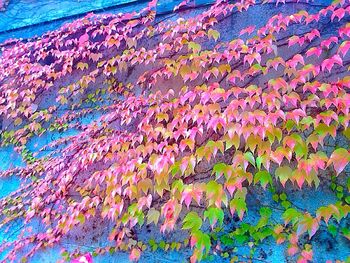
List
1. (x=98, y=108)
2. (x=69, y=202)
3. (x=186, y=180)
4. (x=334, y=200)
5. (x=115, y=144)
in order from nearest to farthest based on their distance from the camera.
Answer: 1. (x=334, y=200)
2. (x=186, y=180)
3. (x=115, y=144)
4. (x=69, y=202)
5. (x=98, y=108)

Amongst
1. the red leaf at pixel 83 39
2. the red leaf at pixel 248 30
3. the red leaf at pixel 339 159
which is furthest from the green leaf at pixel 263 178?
the red leaf at pixel 83 39

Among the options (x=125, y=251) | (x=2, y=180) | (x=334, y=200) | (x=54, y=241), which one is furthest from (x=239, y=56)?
(x=2, y=180)

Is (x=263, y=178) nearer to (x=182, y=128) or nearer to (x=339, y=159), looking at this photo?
(x=339, y=159)

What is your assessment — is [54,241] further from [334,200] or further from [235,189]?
[334,200]

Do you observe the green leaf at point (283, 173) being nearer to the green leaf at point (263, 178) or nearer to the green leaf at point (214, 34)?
the green leaf at point (263, 178)

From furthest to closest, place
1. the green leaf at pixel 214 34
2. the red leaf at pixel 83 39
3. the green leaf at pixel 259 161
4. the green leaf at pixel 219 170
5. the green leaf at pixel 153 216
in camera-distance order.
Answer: the red leaf at pixel 83 39 < the green leaf at pixel 214 34 < the green leaf at pixel 153 216 < the green leaf at pixel 219 170 < the green leaf at pixel 259 161

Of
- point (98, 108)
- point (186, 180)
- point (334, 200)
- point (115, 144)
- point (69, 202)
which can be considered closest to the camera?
point (334, 200)

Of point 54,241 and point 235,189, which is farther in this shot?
point 54,241

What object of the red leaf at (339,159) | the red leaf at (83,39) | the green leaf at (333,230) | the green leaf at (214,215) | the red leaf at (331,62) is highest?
the red leaf at (83,39)

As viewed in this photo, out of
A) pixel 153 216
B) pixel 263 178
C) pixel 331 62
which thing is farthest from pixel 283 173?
pixel 153 216
